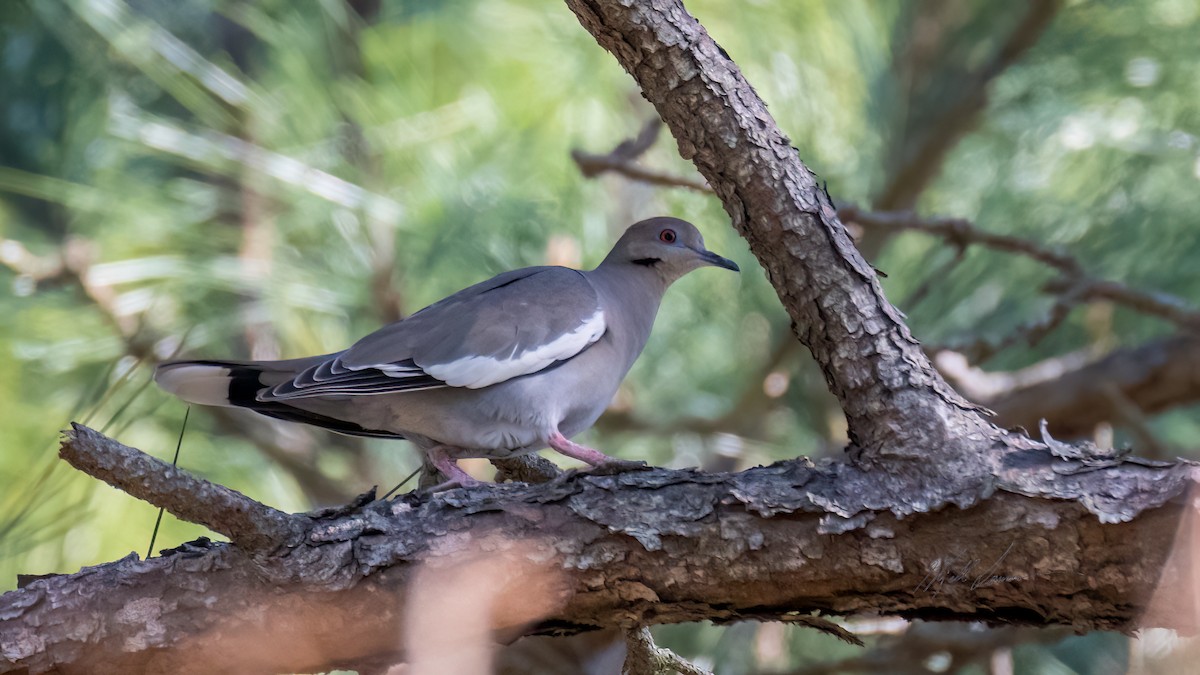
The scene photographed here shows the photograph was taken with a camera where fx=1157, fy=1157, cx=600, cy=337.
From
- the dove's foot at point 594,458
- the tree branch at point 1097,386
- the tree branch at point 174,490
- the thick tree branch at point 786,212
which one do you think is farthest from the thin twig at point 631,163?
the tree branch at point 174,490

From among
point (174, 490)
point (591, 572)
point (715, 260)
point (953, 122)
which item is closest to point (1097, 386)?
point (953, 122)

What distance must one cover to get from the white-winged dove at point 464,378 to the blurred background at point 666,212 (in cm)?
78

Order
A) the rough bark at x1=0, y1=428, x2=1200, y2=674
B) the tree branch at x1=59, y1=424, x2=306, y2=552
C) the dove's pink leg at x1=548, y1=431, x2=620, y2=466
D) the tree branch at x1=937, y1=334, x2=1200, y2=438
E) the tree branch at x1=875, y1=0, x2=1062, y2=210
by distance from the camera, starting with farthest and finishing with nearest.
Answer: the tree branch at x1=875, y1=0, x2=1062, y2=210 < the tree branch at x1=937, y1=334, x2=1200, y2=438 < the dove's pink leg at x1=548, y1=431, x2=620, y2=466 < the rough bark at x1=0, y1=428, x2=1200, y2=674 < the tree branch at x1=59, y1=424, x2=306, y2=552

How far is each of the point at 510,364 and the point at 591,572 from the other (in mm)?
742

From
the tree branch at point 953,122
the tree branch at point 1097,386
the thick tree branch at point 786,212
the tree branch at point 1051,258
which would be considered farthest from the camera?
the tree branch at point 953,122

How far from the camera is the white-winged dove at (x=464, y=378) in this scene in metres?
2.35

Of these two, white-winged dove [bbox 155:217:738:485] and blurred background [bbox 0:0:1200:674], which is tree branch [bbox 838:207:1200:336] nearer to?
blurred background [bbox 0:0:1200:674]

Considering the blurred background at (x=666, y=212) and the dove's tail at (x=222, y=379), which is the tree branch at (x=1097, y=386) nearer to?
the blurred background at (x=666, y=212)

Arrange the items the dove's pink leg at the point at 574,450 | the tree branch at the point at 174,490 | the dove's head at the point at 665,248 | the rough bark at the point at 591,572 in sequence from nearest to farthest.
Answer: the tree branch at the point at 174,490 < the rough bark at the point at 591,572 < the dove's pink leg at the point at 574,450 < the dove's head at the point at 665,248

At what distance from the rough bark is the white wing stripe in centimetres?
54

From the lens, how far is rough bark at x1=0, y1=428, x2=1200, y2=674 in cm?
167

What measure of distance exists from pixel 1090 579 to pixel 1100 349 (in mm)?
2269

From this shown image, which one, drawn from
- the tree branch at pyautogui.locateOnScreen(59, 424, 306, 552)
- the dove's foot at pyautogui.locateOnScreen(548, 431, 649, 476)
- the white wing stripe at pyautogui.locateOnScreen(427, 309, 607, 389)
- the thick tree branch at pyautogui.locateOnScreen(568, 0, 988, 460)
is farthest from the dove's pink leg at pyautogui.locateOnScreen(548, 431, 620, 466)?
the tree branch at pyautogui.locateOnScreen(59, 424, 306, 552)

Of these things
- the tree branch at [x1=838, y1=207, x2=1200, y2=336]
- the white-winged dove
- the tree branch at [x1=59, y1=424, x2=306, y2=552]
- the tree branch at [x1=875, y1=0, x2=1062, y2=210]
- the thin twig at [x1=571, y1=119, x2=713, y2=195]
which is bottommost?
the tree branch at [x1=59, y1=424, x2=306, y2=552]
